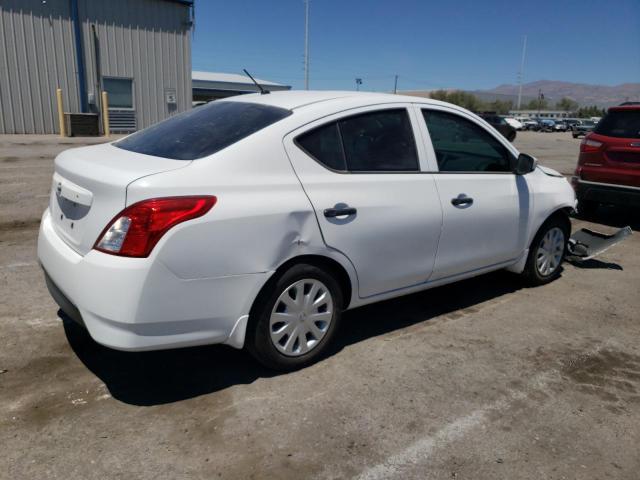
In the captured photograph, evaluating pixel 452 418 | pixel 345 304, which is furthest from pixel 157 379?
pixel 452 418

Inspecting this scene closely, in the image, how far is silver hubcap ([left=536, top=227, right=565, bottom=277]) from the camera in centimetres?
496

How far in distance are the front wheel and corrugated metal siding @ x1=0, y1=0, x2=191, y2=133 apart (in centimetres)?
1915

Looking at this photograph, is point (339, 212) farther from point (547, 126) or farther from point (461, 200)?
point (547, 126)

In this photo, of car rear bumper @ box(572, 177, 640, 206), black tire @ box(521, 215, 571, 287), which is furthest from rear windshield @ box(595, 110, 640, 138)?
black tire @ box(521, 215, 571, 287)

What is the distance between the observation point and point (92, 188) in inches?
112

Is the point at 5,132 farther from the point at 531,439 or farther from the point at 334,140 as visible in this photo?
the point at 531,439

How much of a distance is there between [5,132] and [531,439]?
20585mm

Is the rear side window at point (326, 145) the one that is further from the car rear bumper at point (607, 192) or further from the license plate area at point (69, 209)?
the car rear bumper at point (607, 192)

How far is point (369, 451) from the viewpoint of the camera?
266 centimetres

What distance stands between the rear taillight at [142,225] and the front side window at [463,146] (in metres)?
2.01

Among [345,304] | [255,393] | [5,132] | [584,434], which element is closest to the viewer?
[584,434]

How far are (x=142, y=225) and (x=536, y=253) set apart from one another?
3.59 metres

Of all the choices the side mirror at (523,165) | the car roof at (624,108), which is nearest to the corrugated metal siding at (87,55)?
the car roof at (624,108)

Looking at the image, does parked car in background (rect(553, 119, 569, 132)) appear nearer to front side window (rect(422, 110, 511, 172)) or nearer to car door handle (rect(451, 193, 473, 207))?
front side window (rect(422, 110, 511, 172))
